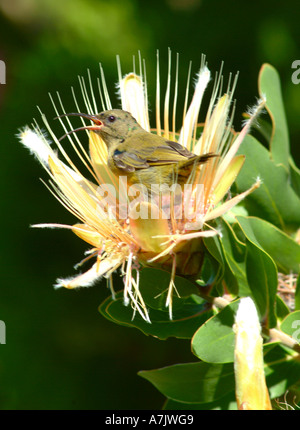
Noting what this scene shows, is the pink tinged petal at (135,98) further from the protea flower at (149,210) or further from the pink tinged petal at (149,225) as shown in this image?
the pink tinged petal at (149,225)

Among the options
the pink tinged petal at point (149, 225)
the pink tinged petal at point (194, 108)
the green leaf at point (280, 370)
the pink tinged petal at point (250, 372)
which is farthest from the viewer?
the pink tinged petal at point (194, 108)

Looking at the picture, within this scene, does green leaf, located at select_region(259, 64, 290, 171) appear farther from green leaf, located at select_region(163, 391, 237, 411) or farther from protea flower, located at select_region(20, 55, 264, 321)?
green leaf, located at select_region(163, 391, 237, 411)

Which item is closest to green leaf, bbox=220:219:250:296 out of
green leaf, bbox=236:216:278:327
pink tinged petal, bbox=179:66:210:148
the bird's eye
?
green leaf, bbox=236:216:278:327

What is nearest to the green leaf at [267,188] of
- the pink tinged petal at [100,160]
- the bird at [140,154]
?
the bird at [140,154]

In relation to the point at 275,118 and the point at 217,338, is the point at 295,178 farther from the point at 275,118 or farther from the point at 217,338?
the point at 217,338

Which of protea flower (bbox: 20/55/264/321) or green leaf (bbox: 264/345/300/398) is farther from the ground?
protea flower (bbox: 20/55/264/321)

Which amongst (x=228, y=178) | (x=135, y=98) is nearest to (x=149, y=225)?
(x=228, y=178)
